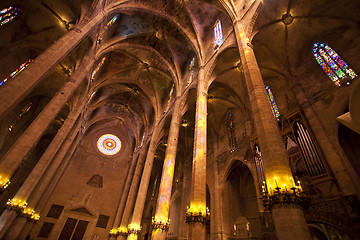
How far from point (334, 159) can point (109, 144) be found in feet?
79.7

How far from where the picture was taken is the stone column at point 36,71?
533 cm

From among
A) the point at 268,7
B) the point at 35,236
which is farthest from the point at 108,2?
the point at 35,236

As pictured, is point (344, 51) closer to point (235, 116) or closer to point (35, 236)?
point (235, 116)

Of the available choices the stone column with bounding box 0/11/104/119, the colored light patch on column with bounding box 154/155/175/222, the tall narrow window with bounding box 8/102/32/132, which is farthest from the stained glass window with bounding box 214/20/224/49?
the tall narrow window with bounding box 8/102/32/132

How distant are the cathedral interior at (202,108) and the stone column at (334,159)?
0.16ft

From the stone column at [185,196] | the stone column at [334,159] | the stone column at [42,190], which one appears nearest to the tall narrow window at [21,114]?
the stone column at [42,190]

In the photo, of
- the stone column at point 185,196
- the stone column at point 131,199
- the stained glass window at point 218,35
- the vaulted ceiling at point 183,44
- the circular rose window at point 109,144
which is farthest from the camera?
the circular rose window at point 109,144

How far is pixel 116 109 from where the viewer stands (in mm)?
23484

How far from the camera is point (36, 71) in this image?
6.29 meters

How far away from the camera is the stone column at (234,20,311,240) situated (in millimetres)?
3920

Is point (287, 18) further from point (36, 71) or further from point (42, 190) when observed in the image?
point (42, 190)

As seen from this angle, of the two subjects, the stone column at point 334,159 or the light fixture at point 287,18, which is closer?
the stone column at point 334,159

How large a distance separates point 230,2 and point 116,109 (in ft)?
60.1

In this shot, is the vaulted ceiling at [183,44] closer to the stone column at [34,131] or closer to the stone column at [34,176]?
the stone column at [34,131]
